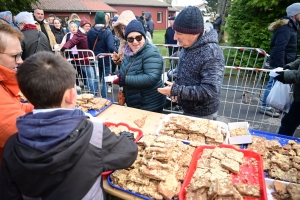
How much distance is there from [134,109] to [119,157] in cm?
158

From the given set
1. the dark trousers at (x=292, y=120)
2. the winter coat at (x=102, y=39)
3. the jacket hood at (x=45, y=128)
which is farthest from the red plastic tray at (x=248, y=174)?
the winter coat at (x=102, y=39)

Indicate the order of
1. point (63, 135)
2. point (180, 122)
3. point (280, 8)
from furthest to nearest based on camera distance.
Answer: point (280, 8) < point (180, 122) < point (63, 135)

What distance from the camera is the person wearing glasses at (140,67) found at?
2.89 m

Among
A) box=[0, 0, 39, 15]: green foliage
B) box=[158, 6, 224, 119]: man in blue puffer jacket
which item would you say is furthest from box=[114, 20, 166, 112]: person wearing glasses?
box=[0, 0, 39, 15]: green foliage

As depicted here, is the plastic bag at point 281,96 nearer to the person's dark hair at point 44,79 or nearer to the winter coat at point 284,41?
the winter coat at point 284,41

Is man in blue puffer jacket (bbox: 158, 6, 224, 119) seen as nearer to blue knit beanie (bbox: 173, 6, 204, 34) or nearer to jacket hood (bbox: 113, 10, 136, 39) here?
blue knit beanie (bbox: 173, 6, 204, 34)

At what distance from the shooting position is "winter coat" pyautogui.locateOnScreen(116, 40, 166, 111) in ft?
9.52

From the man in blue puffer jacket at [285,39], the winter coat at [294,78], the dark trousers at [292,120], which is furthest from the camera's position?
the man in blue puffer jacket at [285,39]

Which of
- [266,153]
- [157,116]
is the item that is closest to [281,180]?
[266,153]

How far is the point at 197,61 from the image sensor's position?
7.98ft

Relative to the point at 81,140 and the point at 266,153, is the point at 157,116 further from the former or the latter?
the point at 81,140

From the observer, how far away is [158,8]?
143 feet

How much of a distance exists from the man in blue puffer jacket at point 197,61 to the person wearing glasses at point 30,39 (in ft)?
10.0

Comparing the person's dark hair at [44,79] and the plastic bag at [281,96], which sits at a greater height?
the person's dark hair at [44,79]
